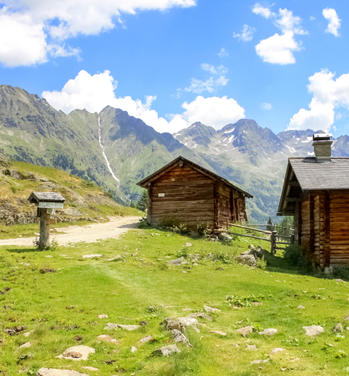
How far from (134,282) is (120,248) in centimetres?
769

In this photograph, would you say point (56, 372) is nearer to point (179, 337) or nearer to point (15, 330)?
point (179, 337)

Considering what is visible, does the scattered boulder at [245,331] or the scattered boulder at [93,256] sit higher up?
the scattered boulder at [93,256]

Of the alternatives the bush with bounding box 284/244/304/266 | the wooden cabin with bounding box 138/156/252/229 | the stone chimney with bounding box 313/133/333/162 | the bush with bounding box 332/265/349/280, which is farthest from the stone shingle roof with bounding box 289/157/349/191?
the wooden cabin with bounding box 138/156/252/229

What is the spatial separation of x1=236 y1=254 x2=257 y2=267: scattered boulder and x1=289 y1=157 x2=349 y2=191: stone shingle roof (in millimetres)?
4999

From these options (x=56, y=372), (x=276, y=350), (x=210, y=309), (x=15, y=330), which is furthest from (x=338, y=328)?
(x=15, y=330)

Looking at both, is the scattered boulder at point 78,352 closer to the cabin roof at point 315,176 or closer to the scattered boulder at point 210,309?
the scattered boulder at point 210,309

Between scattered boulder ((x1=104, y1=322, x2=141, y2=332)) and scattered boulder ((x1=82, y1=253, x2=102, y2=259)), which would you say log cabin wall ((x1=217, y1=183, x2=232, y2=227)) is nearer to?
scattered boulder ((x1=82, y1=253, x2=102, y2=259))

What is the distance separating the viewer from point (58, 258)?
58.3 ft

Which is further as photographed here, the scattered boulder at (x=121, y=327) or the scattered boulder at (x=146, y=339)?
the scattered boulder at (x=121, y=327)

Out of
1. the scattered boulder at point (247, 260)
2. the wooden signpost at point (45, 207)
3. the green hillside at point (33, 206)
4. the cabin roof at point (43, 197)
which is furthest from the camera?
the green hillside at point (33, 206)

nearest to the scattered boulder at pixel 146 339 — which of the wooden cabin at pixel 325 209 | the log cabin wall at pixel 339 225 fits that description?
the wooden cabin at pixel 325 209

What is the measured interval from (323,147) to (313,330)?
63.1 feet

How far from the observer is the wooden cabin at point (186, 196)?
31281mm

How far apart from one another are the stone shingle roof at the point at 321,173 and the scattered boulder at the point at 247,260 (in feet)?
16.4
